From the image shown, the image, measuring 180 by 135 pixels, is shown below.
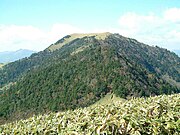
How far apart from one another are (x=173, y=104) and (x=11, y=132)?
23.9ft

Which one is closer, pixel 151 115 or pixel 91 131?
pixel 91 131

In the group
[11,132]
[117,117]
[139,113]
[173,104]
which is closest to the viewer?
[117,117]

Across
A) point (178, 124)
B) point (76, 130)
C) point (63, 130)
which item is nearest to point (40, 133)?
point (63, 130)

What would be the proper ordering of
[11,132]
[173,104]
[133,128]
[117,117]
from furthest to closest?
1. [11,132]
2. [173,104]
3. [117,117]
4. [133,128]

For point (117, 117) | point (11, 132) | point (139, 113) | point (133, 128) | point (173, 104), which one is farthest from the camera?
point (11, 132)

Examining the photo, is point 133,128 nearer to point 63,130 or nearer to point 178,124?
point 178,124

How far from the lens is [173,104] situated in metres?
14.0

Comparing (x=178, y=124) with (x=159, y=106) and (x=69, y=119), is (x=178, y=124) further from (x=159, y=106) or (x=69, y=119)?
(x=69, y=119)

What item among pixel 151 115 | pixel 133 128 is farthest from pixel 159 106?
pixel 133 128

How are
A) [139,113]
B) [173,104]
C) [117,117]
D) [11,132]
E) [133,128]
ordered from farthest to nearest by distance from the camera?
[11,132] < [173,104] < [139,113] < [117,117] < [133,128]

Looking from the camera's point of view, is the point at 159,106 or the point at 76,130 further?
the point at 159,106

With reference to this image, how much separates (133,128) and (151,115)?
81.9 inches

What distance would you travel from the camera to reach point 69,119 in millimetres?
14156

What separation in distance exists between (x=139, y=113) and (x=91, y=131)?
8.06ft
